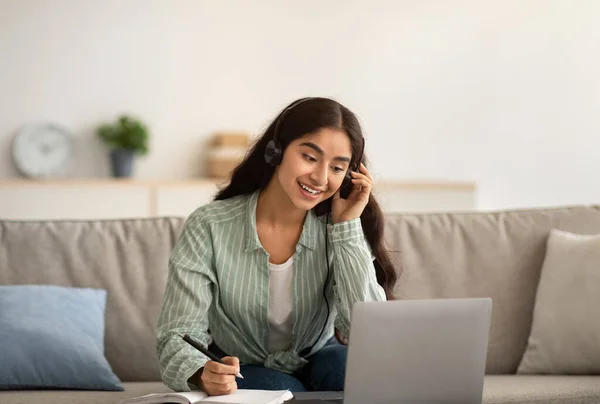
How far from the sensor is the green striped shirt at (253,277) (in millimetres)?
2154

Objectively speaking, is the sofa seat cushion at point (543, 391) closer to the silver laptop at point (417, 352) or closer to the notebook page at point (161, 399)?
the silver laptop at point (417, 352)

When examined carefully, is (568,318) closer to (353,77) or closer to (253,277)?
(253,277)

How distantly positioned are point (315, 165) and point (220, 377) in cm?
56

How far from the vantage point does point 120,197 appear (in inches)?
195

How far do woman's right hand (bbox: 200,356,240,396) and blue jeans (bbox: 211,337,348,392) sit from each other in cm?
28

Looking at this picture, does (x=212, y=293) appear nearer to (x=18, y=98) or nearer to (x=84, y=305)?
(x=84, y=305)

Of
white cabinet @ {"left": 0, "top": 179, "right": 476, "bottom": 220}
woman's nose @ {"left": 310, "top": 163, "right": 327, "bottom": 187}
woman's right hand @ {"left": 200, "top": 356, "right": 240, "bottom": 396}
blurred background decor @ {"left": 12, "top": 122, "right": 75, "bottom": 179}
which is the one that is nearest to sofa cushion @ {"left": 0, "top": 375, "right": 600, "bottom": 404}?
woman's right hand @ {"left": 200, "top": 356, "right": 240, "bottom": 396}

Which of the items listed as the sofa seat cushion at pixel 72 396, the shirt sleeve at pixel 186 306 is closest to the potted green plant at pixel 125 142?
the sofa seat cushion at pixel 72 396

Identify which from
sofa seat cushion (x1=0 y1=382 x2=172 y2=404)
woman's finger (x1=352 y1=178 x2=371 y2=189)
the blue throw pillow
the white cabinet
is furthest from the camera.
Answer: the white cabinet

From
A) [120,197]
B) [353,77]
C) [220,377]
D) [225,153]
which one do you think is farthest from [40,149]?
[220,377]

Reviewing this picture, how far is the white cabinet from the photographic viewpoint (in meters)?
4.84

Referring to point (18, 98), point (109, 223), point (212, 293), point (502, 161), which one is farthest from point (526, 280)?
point (18, 98)

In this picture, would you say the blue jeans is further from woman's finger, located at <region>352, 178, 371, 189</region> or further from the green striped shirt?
woman's finger, located at <region>352, 178, 371, 189</region>

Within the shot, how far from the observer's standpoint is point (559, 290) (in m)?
2.78
